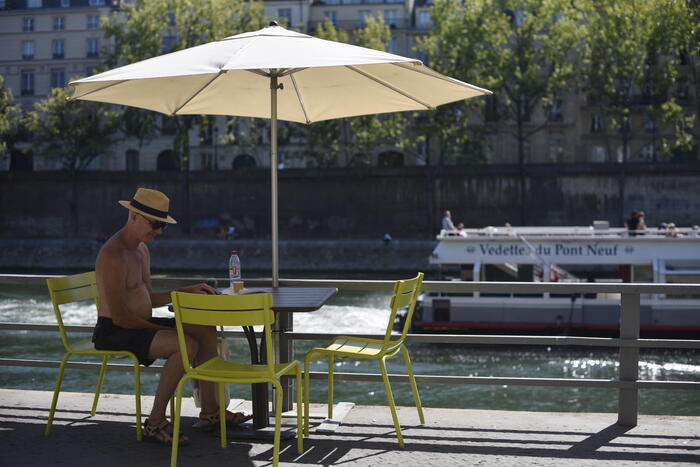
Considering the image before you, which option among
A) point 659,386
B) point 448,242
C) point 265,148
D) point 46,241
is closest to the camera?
point 659,386

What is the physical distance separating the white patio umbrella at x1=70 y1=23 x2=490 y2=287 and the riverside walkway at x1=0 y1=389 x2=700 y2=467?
1221mm

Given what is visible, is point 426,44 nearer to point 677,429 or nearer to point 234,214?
point 234,214

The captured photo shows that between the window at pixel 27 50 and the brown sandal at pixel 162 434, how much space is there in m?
53.8

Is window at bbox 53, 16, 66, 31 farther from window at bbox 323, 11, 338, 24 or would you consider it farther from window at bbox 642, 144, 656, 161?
window at bbox 642, 144, 656, 161

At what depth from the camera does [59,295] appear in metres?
5.70

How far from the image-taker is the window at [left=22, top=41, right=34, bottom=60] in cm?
5497

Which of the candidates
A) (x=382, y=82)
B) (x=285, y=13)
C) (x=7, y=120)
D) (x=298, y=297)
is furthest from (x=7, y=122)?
(x=298, y=297)

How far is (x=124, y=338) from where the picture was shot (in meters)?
5.32

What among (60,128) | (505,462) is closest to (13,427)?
(505,462)

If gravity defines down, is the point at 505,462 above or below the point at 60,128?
below

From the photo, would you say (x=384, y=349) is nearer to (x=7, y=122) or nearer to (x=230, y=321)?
(x=230, y=321)

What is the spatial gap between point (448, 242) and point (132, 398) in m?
14.1

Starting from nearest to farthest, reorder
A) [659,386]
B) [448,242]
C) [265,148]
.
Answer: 1. [659,386]
2. [448,242]
3. [265,148]

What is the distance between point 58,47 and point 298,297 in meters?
53.0
